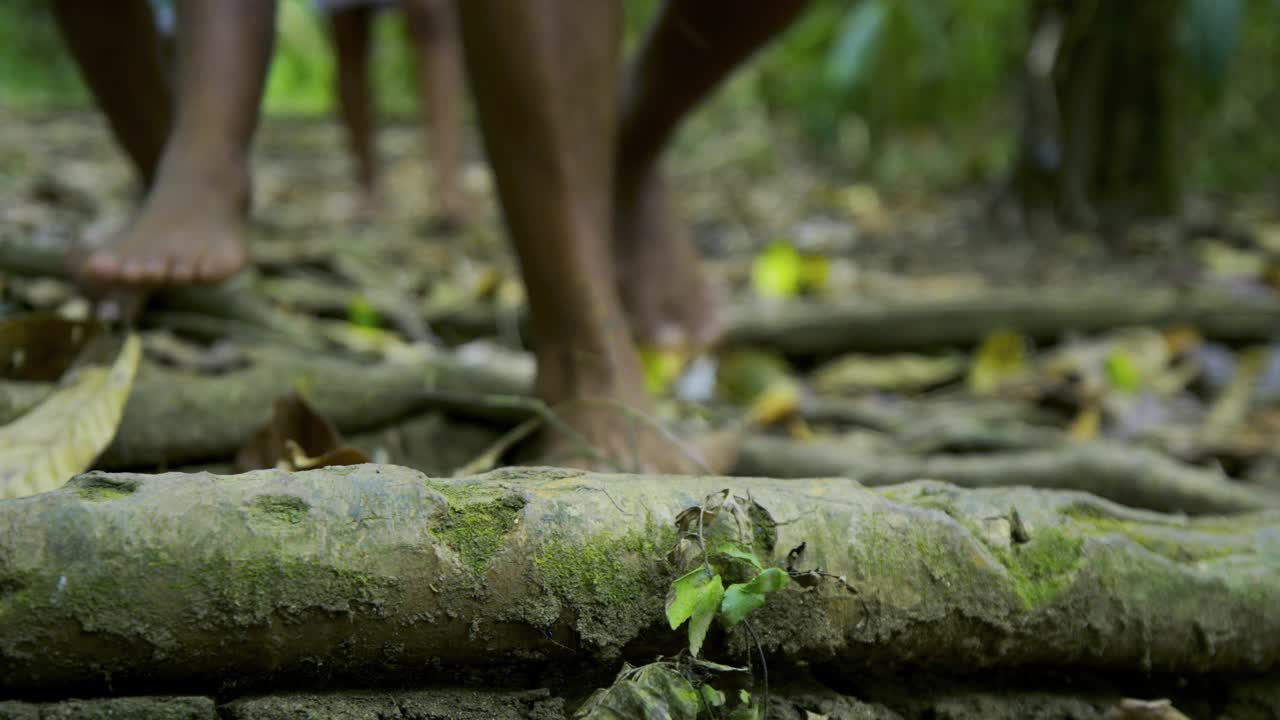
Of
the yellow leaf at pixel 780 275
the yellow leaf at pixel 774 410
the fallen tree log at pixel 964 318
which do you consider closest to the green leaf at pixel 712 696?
the yellow leaf at pixel 774 410

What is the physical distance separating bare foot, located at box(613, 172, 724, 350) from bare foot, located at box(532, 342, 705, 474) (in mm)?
717

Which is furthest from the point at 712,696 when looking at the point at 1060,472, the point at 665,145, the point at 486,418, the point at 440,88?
the point at 440,88

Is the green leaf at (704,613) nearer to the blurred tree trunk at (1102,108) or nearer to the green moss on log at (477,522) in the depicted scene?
the green moss on log at (477,522)

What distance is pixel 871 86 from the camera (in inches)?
217

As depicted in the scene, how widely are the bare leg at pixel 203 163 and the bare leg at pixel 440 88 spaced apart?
2.60 m

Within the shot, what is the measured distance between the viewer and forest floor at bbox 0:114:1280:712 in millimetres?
1562

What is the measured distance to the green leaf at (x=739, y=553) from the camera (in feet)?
2.69

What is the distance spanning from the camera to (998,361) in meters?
2.61

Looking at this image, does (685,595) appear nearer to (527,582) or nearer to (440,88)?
(527,582)

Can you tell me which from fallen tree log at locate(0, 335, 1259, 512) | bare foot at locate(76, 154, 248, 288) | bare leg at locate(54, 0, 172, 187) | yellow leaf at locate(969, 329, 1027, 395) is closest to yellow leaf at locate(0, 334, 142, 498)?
fallen tree log at locate(0, 335, 1259, 512)

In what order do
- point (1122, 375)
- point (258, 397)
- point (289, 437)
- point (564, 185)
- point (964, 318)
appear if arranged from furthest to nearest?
point (964, 318) < point (1122, 375) < point (258, 397) < point (564, 185) < point (289, 437)

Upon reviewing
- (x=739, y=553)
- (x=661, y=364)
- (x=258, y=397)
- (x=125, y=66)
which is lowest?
(x=661, y=364)

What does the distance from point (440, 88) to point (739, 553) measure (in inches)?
154

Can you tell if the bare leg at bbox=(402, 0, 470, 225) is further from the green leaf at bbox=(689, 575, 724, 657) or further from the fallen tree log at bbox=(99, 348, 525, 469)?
the green leaf at bbox=(689, 575, 724, 657)
